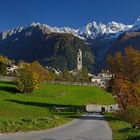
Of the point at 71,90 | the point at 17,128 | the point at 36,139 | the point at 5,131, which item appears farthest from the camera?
the point at 71,90

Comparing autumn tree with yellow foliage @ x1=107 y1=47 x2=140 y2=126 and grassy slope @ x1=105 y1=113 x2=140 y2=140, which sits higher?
autumn tree with yellow foliage @ x1=107 y1=47 x2=140 y2=126

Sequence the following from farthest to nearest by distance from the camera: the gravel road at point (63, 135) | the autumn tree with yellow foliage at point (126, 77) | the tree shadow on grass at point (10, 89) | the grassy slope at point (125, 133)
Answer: the tree shadow on grass at point (10, 89) → the autumn tree with yellow foliage at point (126, 77) → the grassy slope at point (125, 133) → the gravel road at point (63, 135)

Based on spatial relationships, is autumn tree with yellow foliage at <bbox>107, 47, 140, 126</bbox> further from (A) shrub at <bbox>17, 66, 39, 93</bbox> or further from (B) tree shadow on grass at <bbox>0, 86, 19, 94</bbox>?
(A) shrub at <bbox>17, 66, 39, 93</bbox>

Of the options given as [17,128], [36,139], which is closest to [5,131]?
[17,128]

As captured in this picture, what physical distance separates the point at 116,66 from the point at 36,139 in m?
62.5

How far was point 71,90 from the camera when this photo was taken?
172250mm

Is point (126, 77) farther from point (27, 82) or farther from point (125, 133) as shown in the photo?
point (27, 82)

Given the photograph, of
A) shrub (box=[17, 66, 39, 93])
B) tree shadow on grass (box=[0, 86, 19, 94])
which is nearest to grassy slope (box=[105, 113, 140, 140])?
tree shadow on grass (box=[0, 86, 19, 94])

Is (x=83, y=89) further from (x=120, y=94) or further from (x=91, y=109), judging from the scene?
(x=120, y=94)

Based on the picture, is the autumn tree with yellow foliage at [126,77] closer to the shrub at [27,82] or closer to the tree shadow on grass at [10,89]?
the tree shadow on grass at [10,89]

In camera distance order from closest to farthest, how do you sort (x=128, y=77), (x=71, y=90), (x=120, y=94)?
(x=120, y=94), (x=128, y=77), (x=71, y=90)

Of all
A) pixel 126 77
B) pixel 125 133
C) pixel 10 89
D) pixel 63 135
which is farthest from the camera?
pixel 10 89

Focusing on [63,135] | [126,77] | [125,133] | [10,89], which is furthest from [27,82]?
[63,135]

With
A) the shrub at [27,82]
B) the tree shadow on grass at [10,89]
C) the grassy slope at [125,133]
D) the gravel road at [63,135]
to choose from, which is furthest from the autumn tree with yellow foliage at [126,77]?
the shrub at [27,82]
